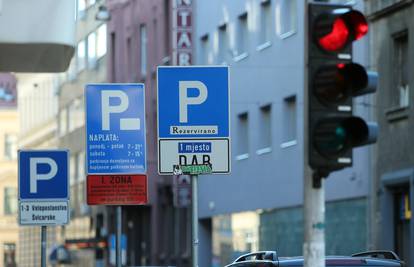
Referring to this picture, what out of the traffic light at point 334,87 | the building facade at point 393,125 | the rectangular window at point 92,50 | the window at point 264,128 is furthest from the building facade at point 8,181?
the traffic light at point 334,87

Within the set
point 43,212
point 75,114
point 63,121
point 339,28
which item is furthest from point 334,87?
point 63,121

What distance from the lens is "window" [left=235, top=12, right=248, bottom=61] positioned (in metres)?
46.3

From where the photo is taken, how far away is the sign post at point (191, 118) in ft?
45.3

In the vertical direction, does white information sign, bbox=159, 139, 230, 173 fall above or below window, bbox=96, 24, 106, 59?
below

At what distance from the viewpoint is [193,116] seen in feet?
45.4

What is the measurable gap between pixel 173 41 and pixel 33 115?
41.6 metres

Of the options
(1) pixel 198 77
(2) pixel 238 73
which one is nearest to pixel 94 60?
(2) pixel 238 73

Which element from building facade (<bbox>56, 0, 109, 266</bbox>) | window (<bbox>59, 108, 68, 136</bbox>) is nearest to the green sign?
building facade (<bbox>56, 0, 109, 266</bbox>)

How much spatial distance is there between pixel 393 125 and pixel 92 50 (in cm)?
3888

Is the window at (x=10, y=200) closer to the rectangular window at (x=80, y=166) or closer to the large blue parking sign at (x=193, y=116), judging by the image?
the rectangular window at (x=80, y=166)

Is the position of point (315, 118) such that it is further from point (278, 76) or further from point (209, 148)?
point (278, 76)

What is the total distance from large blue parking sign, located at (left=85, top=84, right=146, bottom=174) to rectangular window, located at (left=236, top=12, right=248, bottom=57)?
3080cm

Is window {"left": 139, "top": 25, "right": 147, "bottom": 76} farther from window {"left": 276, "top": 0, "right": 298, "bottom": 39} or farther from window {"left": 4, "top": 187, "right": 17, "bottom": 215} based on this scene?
window {"left": 4, "top": 187, "right": 17, "bottom": 215}

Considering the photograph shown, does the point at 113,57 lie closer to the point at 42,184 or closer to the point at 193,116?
the point at 42,184
